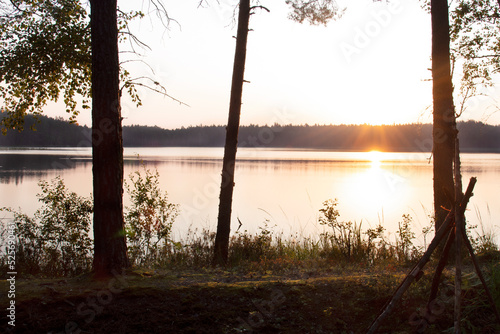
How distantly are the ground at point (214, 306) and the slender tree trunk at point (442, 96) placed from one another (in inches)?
115

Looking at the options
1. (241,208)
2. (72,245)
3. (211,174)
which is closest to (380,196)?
(241,208)

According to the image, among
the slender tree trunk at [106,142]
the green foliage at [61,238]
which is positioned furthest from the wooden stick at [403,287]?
the green foliage at [61,238]

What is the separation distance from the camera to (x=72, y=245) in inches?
358

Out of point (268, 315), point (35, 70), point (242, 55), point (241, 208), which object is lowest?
point (241, 208)

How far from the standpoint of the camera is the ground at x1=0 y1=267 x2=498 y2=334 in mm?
4184

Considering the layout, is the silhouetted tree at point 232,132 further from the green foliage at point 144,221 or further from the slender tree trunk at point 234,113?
the green foliage at point 144,221

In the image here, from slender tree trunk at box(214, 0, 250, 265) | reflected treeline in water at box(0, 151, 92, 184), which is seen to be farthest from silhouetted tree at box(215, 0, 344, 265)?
reflected treeline in water at box(0, 151, 92, 184)

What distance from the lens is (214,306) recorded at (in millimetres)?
4586

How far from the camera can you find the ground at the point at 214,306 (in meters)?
4.18

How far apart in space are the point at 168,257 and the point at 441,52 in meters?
7.47

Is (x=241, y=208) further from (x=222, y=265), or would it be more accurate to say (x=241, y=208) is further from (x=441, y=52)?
(x=441, y=52)

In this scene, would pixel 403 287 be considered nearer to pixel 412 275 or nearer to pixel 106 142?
pixel 412 275

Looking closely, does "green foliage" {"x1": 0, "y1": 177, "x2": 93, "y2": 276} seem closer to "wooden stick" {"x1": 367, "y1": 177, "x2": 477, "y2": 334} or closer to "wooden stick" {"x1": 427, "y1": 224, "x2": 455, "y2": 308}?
"wooden stick" {"x1": 367, "y1": 177, "x2": 477, "y2": 334}

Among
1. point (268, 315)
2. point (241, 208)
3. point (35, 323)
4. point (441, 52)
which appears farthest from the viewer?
point (241, 208)
